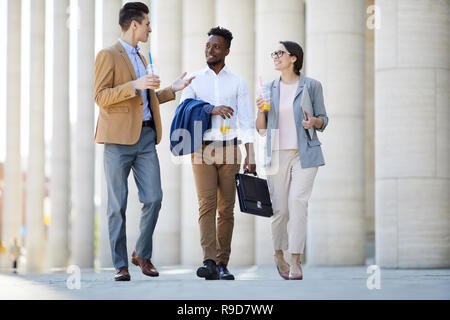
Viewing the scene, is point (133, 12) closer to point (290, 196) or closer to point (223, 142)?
point (223, 142)

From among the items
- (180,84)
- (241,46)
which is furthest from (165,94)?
(241,46)

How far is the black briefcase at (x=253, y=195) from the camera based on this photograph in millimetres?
7586

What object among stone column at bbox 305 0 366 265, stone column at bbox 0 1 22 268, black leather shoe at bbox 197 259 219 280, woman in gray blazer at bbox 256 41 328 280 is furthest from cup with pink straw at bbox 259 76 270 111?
stone column at bbox 0 1 22 268

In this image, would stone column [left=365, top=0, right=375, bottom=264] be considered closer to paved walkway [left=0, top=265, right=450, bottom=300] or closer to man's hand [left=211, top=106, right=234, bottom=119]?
man's hand [left=211, top=106, right=234, bottom=119]

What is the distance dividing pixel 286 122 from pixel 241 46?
12.3 meters

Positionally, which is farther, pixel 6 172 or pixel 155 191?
pixel 6 172

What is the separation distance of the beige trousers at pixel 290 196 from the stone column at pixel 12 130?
2753 centimetres

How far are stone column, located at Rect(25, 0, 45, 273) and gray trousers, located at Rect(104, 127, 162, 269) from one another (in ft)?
83.7

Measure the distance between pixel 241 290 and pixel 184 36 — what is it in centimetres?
1593

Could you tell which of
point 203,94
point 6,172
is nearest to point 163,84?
point 203,94

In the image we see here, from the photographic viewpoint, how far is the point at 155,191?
7.49 m

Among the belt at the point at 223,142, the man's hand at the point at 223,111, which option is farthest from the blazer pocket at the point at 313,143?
the man's hand at the point at 223,111

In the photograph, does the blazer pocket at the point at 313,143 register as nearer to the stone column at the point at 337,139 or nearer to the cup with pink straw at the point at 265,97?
the cup with pink straw at the point at 265,97
